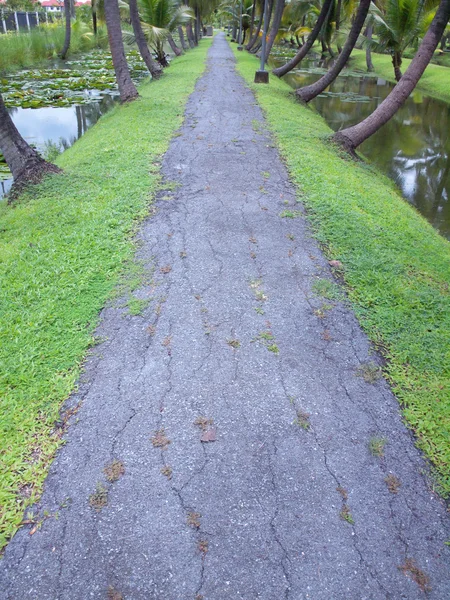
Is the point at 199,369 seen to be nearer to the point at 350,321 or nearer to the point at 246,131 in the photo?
the point at 350,321

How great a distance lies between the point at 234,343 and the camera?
3.57m

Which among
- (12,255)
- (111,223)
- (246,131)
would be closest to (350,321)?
(111,223)

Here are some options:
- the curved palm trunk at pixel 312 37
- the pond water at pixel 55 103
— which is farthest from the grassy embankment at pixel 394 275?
the curved palm trunk at pixel 312 37

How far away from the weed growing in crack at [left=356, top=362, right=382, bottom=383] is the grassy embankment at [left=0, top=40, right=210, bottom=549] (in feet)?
6.81

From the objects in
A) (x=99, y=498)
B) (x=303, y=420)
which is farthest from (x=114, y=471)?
(x=303, y=420)

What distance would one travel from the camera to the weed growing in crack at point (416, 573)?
2.16m

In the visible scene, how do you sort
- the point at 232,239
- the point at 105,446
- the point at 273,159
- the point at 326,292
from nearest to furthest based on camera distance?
the point at 105,446 → the point at 326,292 → the point at 232,239 → the point at 273,159

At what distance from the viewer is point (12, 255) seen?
15.2 ft

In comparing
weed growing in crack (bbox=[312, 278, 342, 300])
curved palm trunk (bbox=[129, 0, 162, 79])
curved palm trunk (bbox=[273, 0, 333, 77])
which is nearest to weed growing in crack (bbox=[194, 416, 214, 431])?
weed growing in crack (bbox=[312, 278, 342, 300])

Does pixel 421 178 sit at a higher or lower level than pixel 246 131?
lower

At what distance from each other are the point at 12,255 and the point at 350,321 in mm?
3388

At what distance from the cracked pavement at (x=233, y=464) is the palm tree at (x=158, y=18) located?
52.8ft

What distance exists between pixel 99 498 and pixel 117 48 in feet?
38.9

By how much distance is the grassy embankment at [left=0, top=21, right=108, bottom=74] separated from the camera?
21.2 metres
